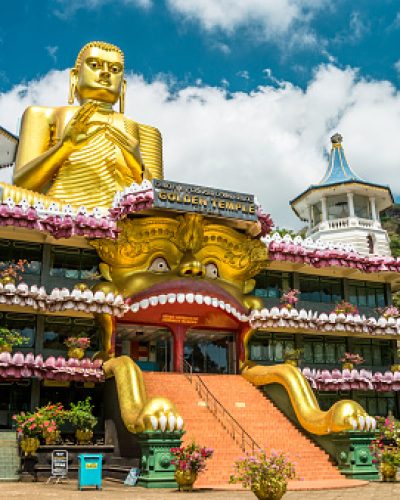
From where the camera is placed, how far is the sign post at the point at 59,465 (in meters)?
18.3

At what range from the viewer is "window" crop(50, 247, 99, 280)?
2711 centimetres

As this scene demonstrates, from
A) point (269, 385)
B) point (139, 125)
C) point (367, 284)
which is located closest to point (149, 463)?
point (269, 385)

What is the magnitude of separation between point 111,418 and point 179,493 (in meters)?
7.54

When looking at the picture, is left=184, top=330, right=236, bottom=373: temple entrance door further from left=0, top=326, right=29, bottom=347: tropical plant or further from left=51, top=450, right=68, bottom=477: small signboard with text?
left=51, top=450, right=68, bottom=477: small signboard with text

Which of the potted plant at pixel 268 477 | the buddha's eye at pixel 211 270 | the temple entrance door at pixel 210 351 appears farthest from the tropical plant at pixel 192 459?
the temple entrance door at pixel 210 351

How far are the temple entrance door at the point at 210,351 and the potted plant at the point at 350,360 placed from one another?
5329 millimetres

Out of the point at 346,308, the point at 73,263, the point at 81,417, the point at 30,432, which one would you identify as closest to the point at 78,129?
the point at 73,263

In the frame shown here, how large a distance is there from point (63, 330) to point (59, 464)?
899 centimetres

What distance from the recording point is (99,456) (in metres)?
17.0

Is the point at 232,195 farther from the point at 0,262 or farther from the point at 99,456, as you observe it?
the point at 99,456

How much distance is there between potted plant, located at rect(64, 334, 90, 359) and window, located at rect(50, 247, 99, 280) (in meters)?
3.05

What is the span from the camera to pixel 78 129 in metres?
28.3

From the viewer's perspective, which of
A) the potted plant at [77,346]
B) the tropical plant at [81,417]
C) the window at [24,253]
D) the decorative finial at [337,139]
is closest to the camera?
the tropical plant at [81,417]

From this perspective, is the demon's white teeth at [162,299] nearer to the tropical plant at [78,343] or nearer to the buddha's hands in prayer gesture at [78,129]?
the tropical plant at [78,343]
